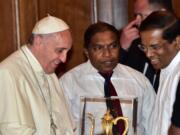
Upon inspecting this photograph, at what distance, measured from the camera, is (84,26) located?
3.64 meters

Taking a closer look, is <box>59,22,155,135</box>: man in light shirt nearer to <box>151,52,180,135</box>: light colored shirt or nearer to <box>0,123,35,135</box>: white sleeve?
<box>151,52,180,135</box>: light colored shirt

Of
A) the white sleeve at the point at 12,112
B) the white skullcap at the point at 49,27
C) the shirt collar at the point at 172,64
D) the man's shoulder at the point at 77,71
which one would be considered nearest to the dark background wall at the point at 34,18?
the man's shoulder at the point at 77,71

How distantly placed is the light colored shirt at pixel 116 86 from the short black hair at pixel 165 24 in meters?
0.50

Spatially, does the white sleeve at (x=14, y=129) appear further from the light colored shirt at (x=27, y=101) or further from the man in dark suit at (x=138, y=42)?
the man in dark suit at (x=138, y=42)

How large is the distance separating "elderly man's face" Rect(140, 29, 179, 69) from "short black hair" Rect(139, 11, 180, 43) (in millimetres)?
19

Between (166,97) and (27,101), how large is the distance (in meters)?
0.63

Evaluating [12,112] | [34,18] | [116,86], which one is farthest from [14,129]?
[34,18]

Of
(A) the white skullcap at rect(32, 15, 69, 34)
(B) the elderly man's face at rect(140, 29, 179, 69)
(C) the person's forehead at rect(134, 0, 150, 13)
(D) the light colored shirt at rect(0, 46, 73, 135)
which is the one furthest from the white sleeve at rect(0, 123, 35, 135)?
(C) the person's forehead at rect(134, 0, 150, 13)

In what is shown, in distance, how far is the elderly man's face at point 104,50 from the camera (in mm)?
2957

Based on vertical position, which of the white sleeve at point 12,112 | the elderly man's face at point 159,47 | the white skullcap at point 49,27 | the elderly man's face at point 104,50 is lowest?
the white sleeve at point 12,112

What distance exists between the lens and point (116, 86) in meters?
2.96

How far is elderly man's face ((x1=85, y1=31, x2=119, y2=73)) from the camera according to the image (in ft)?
9.70

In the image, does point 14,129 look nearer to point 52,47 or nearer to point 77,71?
point 52,47

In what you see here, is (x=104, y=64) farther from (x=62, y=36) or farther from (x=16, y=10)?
(x=16, y=10)
